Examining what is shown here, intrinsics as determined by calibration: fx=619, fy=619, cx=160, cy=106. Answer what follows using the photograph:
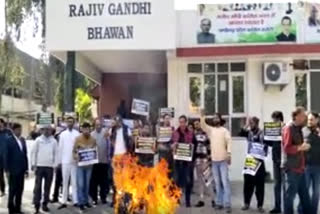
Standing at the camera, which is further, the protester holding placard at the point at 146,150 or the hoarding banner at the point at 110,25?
the hoarding banner at the point at 110,25

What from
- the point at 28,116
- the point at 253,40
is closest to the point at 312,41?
the point at 253,40

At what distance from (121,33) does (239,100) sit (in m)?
4.38

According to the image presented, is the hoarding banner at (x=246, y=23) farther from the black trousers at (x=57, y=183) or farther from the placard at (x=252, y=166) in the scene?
the black trousers at (x=57, y=183)

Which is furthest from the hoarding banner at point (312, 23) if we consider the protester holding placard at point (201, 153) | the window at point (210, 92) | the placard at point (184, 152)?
the placard at point (184, 152)

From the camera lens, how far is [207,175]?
13.6 metres

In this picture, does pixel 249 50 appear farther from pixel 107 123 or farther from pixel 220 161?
pixel 220 161

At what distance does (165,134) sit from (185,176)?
3.65 ft

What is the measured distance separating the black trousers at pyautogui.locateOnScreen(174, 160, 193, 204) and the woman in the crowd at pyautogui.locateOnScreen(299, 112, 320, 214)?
8.81ft

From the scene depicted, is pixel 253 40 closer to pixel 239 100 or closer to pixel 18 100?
pixel 239 100

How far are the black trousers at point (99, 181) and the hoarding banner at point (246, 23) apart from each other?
5.09 metres

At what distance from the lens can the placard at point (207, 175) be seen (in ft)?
44.1

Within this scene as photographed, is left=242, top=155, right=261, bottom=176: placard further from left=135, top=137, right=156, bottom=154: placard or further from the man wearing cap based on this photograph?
the man wearing cap

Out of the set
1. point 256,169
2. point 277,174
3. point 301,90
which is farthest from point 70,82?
point 301,90

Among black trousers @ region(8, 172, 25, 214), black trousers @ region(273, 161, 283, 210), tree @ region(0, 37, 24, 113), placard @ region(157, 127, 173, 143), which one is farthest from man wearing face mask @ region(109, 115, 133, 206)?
tree @ region(0, 37, 24, 113)
